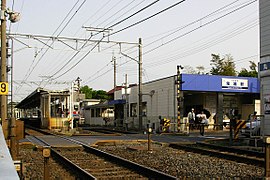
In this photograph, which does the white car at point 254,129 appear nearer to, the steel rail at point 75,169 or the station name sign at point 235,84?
the steel rail at point 75,169

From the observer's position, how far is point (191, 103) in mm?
37156

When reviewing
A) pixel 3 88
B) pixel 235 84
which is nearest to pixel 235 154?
pixel 3 88

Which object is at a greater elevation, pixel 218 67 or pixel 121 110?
pixel 218 67

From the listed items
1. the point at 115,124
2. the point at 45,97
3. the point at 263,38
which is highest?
the point at 263,38

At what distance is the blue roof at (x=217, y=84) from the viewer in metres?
31.5

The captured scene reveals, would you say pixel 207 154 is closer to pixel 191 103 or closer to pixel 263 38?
pixel 263 38

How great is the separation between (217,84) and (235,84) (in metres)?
1.73

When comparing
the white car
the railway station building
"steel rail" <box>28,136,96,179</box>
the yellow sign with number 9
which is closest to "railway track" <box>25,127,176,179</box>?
"steel rail" <box>28,136,96,179</box>

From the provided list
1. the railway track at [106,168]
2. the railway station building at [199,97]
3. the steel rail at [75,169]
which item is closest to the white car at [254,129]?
the railway track at [106,168]

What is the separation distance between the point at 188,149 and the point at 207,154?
1.65m

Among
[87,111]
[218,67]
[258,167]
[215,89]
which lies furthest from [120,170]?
[218,67]

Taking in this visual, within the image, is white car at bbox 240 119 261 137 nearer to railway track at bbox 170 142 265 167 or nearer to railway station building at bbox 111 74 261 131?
railway track at bbox 170 142 265 167

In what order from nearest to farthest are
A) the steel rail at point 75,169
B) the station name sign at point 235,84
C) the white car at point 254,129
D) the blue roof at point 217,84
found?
the steel rail at point 75,169
the white car at point 254,129
the blue roof at point 217,84
the station name sign at point 235,84

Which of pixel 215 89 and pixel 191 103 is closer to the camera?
pixel 215 89
